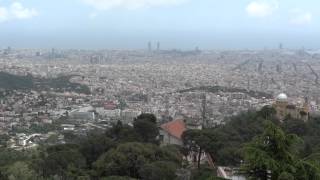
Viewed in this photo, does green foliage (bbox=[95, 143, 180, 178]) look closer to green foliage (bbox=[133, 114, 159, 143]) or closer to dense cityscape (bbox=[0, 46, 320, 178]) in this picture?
dense cityscape (bbox=[0, 46, 320, 178])

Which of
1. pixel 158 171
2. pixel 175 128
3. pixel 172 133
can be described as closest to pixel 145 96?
pixel 175 128

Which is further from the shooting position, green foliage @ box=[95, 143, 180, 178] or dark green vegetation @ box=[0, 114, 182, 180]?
green foliage @ box=[95, 143, 180, 178]

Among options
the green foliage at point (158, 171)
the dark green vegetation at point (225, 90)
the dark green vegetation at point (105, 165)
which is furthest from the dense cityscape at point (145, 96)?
the green foliage at point (158, 171)

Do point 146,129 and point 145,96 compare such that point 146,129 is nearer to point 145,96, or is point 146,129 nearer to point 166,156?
point 166,156

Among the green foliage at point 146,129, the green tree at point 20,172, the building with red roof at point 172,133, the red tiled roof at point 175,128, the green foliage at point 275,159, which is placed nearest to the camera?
the green foliage at point 275,159

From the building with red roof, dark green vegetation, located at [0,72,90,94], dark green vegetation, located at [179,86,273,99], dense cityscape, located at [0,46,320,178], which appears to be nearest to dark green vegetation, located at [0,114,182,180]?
dense cityscape, located at [0,46,320,178]

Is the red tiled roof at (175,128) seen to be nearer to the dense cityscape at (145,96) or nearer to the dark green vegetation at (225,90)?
the dense cityscape at (145,96)

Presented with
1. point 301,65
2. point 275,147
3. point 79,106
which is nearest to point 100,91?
point 79,106

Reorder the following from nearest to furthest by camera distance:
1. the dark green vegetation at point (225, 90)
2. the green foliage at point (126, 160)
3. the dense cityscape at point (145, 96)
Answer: the green foliage at point (126, 160) → the dense cityscape at point (145, 96) → the dark green vegetation at point (225, 90)
